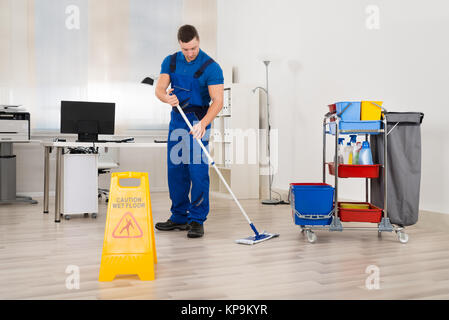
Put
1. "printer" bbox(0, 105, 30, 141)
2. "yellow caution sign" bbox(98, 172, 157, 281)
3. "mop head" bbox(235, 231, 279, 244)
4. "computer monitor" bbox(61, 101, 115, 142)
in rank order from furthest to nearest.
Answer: "printer" bbox(0, 105, 30, 141), "computer monitor" bbox(61, 101, 115, 142), "mop head" bbox(235, 231, 279, 244), "yellow caution sign" bbox(98, 172, 157, 281)

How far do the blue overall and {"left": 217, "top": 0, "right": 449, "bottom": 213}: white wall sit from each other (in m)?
1.49

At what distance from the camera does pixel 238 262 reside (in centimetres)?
242

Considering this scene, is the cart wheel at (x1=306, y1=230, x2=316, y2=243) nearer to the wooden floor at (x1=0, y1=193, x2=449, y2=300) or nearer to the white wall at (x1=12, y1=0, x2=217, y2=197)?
the wooden floor at (x1=0, y1=193, x2=449, y2=300)

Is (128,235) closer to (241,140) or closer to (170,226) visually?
(170,226)

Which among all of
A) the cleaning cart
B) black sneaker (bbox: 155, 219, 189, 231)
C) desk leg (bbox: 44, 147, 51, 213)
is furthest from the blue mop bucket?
desk leg (bbox: 44, 147, 51, 213)

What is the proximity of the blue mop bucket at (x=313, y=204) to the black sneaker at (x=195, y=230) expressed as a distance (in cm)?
63

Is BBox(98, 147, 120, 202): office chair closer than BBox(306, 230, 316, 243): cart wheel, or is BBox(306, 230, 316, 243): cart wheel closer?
BBox(306, 230, 316, 243): cart wheel

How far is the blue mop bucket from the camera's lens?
9.73 feet

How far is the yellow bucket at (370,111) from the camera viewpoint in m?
2.96

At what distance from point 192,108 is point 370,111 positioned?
1.15 metres

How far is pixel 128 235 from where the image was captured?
214 cm

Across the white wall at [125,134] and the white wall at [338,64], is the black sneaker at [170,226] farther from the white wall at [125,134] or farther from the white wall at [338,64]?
the white wall at [125,134]

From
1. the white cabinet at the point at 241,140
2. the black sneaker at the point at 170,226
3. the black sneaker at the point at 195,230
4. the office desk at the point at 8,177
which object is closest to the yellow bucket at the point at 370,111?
the black sneaker at the point at 195,230

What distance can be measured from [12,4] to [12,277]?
4246 millimetres
